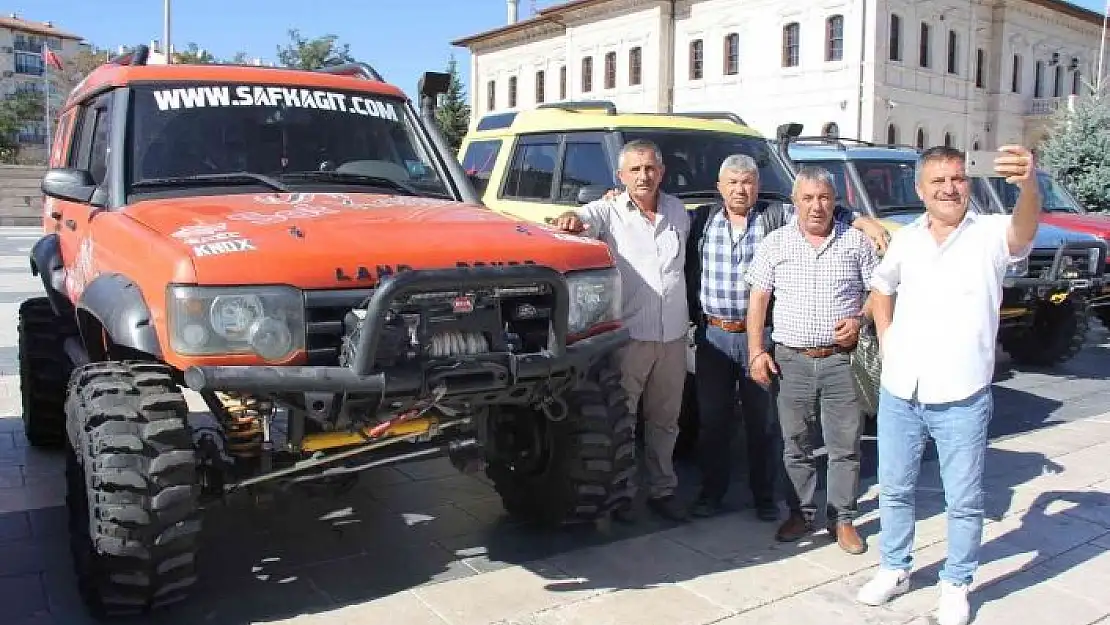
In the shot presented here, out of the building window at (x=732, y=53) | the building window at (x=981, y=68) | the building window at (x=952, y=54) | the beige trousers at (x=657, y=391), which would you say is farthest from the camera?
the building window at (x=981, y=68)

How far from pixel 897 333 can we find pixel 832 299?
51 centimetres

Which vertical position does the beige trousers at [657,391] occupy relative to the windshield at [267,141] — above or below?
below

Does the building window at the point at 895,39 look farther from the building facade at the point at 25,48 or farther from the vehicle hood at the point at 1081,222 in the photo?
the building facade at the point at 25,48

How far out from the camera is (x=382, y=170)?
469cm

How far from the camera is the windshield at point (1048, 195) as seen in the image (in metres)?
10.3

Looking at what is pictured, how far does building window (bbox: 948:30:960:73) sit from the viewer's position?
132ft

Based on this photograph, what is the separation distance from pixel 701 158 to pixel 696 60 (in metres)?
36.5

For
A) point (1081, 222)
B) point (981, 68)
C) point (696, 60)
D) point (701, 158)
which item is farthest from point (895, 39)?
point (701, 158)

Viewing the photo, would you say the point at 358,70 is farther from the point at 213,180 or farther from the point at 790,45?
the point at 790,45

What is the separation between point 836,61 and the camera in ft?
120

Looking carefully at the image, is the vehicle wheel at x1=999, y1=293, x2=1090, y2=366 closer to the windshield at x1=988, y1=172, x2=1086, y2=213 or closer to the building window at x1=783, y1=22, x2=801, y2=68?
the windshield at x1=988, y1=172, x2=1086, y2=213

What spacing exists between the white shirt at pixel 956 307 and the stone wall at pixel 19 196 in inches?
1406

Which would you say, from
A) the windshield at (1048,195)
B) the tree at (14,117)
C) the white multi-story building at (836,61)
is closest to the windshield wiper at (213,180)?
the windshield at (1048,195)

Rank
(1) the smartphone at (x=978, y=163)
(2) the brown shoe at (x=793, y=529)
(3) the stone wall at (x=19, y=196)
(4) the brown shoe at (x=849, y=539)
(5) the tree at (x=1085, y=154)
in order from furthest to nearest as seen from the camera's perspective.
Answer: (3) the stone wall at (x=19, y=196) → (5) the tree at (x=1085, y=154) → (2) the brown shoe at (x=793, y=529) → (4) the brown shoe at (x=849, y=539) → (1) the smartphone at (x=978, y=163)
